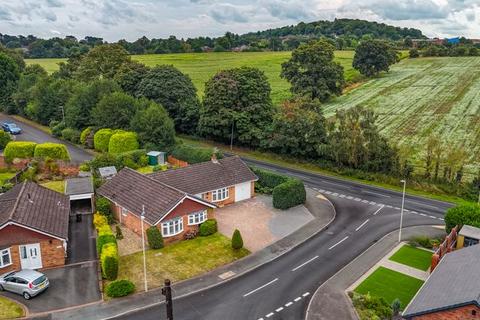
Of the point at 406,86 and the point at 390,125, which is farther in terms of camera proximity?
the point at 406,86

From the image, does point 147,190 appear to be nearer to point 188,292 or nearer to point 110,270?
point 110,270

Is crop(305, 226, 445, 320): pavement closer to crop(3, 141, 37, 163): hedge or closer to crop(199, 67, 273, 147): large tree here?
crop(199, 67, 273, 147): large tree

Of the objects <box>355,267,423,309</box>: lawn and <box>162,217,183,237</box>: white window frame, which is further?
<box>162,217,183,237</box>: white window frame

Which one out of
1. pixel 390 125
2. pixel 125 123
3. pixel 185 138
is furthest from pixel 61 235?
pixel 390 125

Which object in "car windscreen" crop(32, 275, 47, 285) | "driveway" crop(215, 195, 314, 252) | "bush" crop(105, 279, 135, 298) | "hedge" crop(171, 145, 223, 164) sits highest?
"hedge" crop(171, 145, 223, 164)

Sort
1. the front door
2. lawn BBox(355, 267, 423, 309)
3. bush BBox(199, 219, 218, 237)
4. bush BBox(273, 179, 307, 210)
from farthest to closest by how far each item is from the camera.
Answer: bush BBox(273, 179, 307, 210)
bush BBox(199, 219, 218, 237)
the front door
lawn BBox(355, 267, 423, 309)

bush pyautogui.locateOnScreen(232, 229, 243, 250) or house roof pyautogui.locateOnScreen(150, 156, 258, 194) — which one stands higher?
house roof pyautogui.locateOnScreen(150, 156, 258, 194)

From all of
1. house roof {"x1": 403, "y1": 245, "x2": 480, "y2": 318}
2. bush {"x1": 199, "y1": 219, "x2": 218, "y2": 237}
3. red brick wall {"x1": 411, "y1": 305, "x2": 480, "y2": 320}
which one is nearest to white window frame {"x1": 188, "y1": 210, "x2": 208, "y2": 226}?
bush {"x1": 199, "y1": 219, "x2": 218, "y2": 237}
